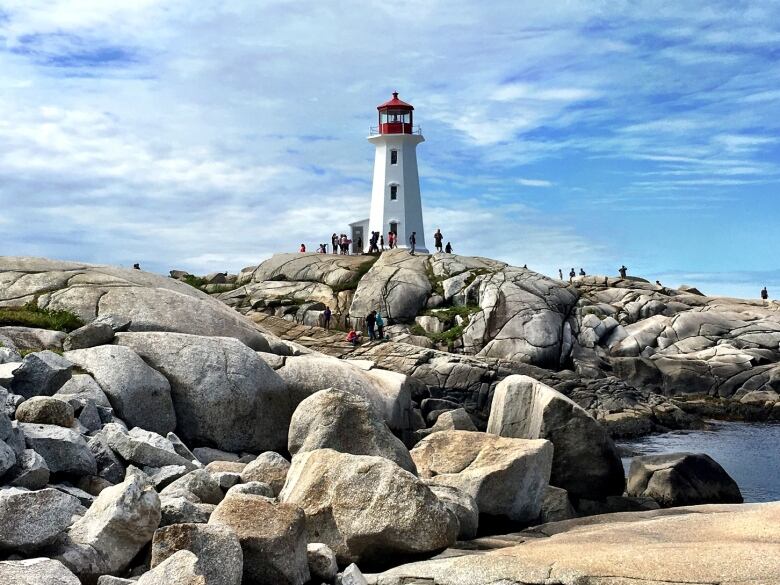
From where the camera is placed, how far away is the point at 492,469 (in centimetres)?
1437

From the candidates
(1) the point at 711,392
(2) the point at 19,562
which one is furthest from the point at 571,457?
(1) the point at 711,392

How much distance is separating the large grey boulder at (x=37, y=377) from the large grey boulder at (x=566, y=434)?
891 centimetres

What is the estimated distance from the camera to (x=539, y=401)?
737 inches

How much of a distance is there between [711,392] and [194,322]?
33.0 metres

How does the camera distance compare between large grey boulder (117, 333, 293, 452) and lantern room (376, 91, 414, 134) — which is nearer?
large grey boulder (117, 333, 293, 452)

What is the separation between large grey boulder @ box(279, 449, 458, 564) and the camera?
34.8 ft

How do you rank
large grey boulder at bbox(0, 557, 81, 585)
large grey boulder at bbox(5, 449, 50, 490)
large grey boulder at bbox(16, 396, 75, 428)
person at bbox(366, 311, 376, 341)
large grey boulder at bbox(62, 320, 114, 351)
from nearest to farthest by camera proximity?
large grey boulder at bbox(0, 557, 81, 585)
large grey boulder at bbox(5, 449, 50, 490)
large grey boulder at bbox(16, 396, 75, 428)
large grey boulder at bbox(62, 320, 114, 351)
person at bbox(366, 311, 376, 341)

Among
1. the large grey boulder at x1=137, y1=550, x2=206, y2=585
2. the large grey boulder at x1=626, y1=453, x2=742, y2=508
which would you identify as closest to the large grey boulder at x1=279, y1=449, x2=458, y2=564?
the large grey boulder at x1=137, y1=550, x2=206, y2=585

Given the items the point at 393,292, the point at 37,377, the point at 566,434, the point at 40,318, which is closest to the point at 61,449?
the point at 37,377

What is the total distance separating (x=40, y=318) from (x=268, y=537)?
11.8 m

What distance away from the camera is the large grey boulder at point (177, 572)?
7.73 m

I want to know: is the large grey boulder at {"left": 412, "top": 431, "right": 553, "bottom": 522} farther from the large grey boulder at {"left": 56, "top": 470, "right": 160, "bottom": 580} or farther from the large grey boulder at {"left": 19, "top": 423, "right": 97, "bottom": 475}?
the large grey boulder at {"left": 56, "top": 470, "right": 160, "bottom": 580}

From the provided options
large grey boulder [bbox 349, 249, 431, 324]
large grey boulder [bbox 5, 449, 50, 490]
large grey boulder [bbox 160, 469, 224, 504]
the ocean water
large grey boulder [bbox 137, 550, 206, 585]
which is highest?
large grey boulder [bbox 349, 249, 431, 324]

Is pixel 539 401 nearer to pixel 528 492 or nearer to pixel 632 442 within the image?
pixel 528 492
